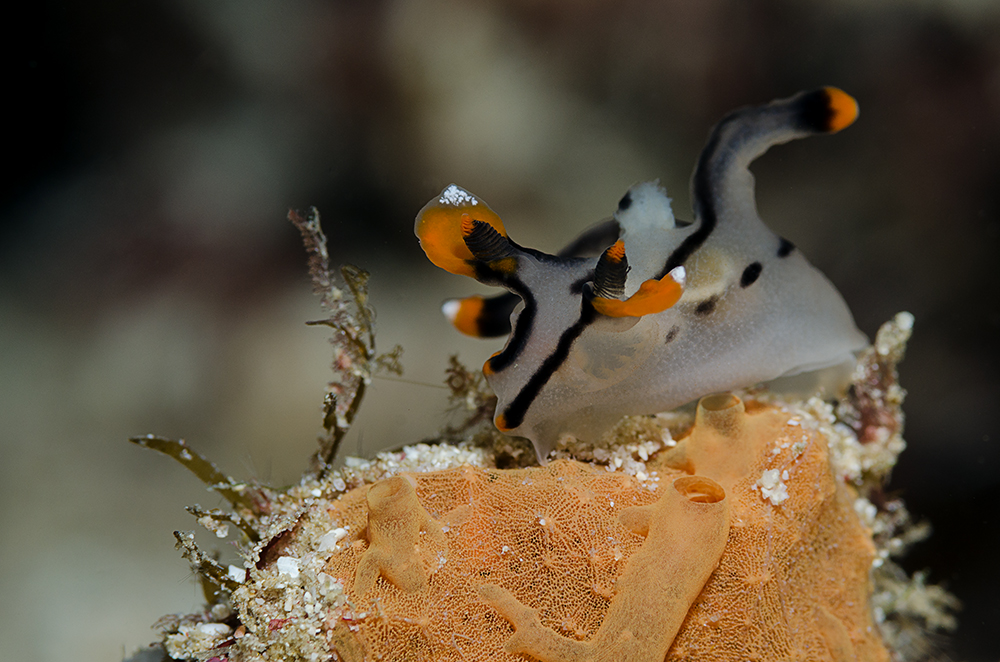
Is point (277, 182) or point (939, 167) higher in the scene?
point (939, 167)

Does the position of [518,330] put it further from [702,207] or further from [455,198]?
[702,207]

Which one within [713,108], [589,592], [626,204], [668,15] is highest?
[668,15]

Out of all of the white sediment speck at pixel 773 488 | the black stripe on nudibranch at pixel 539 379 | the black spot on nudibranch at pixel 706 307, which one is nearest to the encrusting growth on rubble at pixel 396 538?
the black stripe on nudibranch at pixel 539 379

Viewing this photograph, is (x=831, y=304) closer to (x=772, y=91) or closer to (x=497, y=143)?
(x=772, y=91)

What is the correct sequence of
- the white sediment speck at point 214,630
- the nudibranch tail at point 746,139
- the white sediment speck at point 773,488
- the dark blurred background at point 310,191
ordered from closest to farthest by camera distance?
the white sediment speck at point 214,630 → the white sediment speck at point 773,488 → the nudibranch tail at point 746,139 → the dark blurred background at point 310,191

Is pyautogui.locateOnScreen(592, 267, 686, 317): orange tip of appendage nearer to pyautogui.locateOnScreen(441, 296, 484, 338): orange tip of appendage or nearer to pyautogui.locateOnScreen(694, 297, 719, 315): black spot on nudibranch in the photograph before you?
pyautogui.locateOnScreen(694, 297, 719, 315): black spot on nudibranch

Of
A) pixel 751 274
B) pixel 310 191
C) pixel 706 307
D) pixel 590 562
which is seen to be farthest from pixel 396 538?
pixel 310 191

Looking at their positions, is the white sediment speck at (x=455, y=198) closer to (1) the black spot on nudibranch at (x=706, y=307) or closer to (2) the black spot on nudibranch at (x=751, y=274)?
(1) the black spot on nudibranch at (x=706, y=307)

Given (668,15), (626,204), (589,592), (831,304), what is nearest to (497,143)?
(668,15)
